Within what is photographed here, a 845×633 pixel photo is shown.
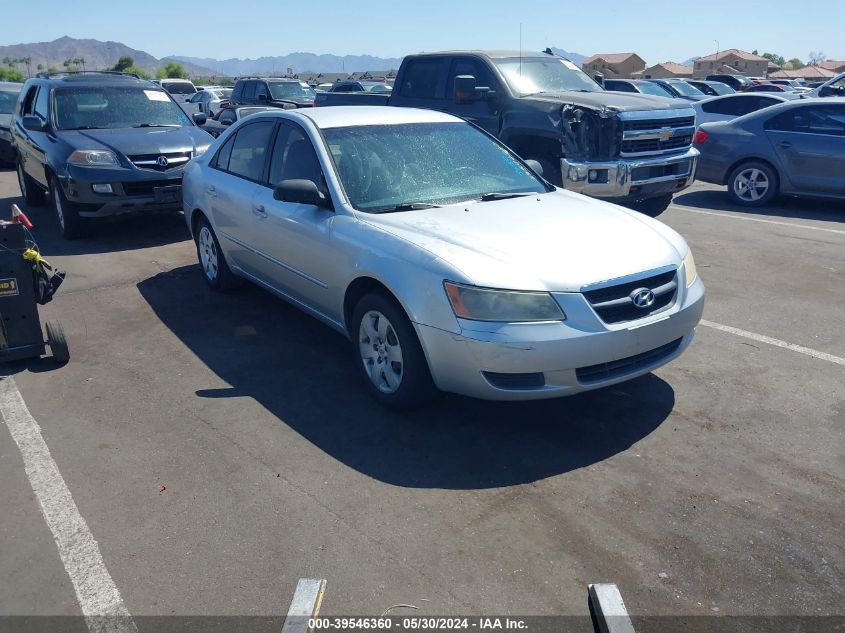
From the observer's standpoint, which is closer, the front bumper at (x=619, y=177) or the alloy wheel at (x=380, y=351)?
the alloy wheel at (x=380, y=351)

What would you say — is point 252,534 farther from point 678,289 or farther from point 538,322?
point 678,289

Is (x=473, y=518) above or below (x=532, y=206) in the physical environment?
below

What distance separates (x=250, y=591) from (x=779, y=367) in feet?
12.8

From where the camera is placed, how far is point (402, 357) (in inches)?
171

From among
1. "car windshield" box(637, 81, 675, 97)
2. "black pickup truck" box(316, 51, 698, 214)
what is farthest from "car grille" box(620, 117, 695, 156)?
"car windshield" box(637, 81, 675, 97)

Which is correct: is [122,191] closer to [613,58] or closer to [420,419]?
[420,419]

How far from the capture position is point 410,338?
4270 millimetres

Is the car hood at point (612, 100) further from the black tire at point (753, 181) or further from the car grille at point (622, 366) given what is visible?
the car grille at point (622, 366)

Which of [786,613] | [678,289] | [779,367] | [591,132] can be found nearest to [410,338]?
[678,289]

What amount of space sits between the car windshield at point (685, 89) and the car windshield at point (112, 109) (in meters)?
14.8

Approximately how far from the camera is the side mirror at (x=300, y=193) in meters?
4.88

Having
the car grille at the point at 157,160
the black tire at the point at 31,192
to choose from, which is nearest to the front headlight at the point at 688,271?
the car grille at the point at 157,160

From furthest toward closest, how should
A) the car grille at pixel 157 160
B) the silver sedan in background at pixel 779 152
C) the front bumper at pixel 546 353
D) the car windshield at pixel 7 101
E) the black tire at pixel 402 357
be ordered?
the car windshield at pixel 7 101, the silver sedan in background at pixel 779 152, the car grille at pixel 157 160, the black tire at pixel 402 357, the front bumper at pixel 546 353

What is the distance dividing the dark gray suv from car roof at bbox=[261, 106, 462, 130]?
350cm
